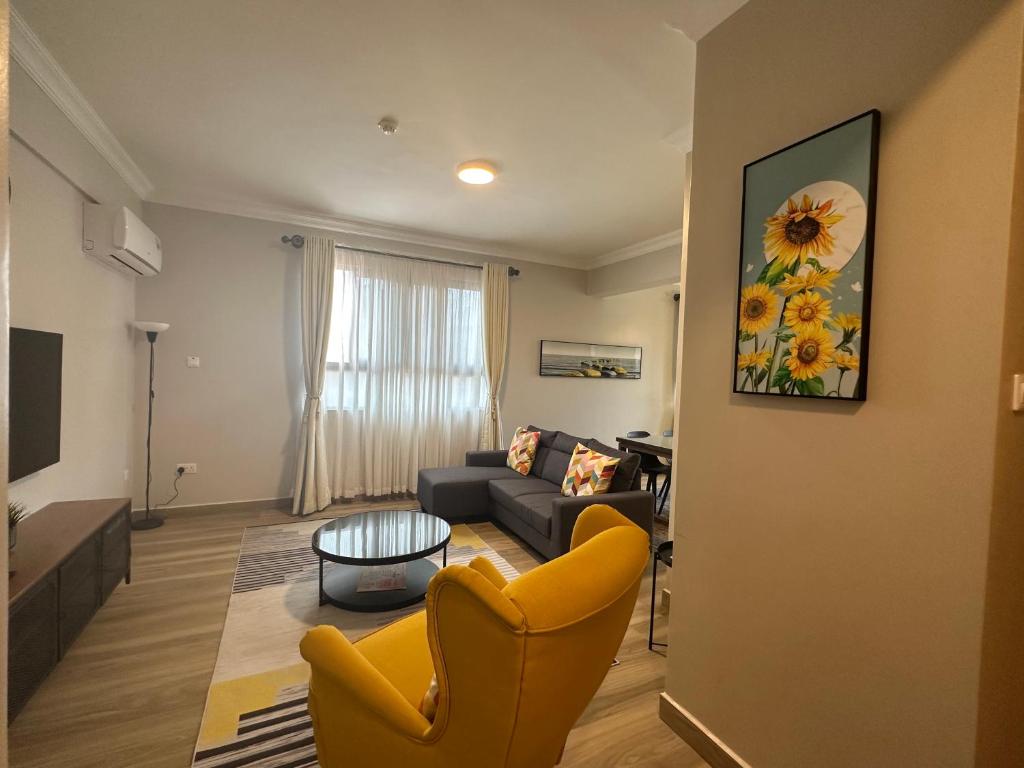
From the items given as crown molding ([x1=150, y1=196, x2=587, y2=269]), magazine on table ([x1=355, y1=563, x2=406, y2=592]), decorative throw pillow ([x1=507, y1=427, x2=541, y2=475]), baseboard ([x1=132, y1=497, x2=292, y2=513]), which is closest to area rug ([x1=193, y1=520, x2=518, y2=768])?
magazine on table ([x1=355, y1=563, x2=406, y2=592])

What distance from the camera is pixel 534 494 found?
3598mm

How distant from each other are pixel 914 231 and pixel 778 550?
1.00 meters

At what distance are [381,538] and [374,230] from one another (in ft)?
10.3

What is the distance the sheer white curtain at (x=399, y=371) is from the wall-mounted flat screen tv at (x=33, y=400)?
2.10 metres

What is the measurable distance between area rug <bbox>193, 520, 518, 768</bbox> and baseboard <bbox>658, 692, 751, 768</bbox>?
53.2 inches

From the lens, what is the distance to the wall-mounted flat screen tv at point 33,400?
2.05m

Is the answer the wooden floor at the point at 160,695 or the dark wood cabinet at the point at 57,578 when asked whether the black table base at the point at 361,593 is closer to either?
the wooden floor at the point at 160,695

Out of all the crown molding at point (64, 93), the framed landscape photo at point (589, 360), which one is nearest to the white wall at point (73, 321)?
the crown molding at point (64, 93)

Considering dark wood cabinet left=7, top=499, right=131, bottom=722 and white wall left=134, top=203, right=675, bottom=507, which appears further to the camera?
white wall left=134, top=203, right=675, bottom=507

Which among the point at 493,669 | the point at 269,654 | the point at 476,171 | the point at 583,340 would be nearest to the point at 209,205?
the point at 476,171

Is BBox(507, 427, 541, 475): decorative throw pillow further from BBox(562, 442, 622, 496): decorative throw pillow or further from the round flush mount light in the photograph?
the round flush mount light

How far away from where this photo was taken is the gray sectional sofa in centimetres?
302

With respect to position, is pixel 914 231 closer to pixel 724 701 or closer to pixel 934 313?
pixel 934 313

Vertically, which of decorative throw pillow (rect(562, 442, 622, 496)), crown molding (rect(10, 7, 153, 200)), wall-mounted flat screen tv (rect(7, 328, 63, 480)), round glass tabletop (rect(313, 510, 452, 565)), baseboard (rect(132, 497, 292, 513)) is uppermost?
crown molding (rect(10, 7, 153, 200))
